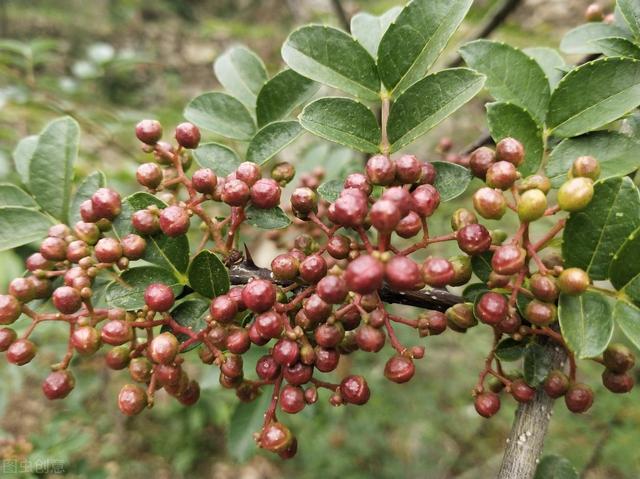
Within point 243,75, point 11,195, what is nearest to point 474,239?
point 243,75

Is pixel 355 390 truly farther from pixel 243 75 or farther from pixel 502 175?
pixel 243 75

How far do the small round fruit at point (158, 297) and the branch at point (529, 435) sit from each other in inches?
34.9

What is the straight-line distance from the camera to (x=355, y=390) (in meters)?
1.23

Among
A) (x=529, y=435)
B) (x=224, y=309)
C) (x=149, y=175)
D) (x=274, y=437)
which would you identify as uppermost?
(x=149, y=175)

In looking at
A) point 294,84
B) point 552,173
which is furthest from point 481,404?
point 294,84

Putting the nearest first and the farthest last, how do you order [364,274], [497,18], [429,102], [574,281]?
1. [364,274]
2. [574,281]
3. [429,102]
4. [497,18]

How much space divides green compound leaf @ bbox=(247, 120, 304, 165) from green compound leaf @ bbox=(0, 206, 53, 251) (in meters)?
0.69

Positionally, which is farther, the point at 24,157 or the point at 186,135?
the point at 24,157

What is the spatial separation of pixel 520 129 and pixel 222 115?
0.90 m

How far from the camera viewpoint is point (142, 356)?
1.33 metres

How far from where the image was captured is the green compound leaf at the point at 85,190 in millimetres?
1534

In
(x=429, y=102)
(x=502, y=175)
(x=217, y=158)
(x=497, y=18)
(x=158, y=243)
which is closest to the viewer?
(x=502, y=175)

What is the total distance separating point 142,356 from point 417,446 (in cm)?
365

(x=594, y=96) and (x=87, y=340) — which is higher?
(x=594, y=96)
